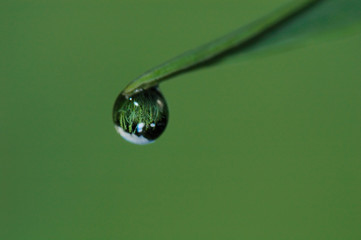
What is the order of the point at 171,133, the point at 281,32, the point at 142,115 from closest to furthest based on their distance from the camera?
1. the point at 281,32
2. the point at 142,115
3. the point at 171,133

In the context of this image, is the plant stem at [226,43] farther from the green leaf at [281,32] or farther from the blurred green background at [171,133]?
the blurred green background at [171,133]

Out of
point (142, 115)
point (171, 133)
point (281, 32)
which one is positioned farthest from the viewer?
point (171, 133)

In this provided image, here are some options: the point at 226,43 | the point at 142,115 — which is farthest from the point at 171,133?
the point at 226,43

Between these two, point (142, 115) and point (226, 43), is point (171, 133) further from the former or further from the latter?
point (226, 43)

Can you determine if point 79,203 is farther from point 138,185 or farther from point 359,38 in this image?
point 359,38

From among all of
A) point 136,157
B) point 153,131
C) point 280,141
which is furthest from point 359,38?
point 153,131

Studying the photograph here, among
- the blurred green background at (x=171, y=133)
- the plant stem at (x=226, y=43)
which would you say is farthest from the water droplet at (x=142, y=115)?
the blurred green background at (x=171, y=133)
